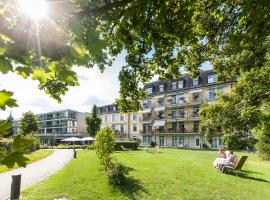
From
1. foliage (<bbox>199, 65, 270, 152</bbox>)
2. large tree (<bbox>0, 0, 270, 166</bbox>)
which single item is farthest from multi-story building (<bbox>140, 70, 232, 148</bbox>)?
large tree (<bbox>0, 0, 270, 166</bbox>)

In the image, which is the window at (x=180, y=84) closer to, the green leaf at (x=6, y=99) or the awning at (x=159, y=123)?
the awning at (x=159, y=123)

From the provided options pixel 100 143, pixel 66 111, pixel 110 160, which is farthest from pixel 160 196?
pixel 66 111

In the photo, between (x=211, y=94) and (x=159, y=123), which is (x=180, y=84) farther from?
(x=159, y=123)

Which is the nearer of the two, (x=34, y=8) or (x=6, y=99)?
(x=6, y=99)

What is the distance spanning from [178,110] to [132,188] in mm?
43765

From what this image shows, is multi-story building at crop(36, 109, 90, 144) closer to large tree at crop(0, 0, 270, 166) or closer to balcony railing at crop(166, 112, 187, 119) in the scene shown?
balcony railing at crop(166, 112, 187, 119)

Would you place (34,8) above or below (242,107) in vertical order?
below

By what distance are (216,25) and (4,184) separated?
39.0 feet

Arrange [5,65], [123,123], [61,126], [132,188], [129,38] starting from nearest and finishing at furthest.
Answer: [5,65] < [129,38] < [132,188] < [123,123] < [61,126]

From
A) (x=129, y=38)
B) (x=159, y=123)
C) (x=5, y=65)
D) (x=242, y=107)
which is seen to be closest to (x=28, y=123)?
(x=159, y=123)

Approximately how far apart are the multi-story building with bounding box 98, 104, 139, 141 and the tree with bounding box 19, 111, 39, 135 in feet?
58.8

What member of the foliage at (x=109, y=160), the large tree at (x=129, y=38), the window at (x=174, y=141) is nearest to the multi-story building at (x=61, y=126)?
the window at (x=174, y=141)

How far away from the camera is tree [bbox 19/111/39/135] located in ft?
174

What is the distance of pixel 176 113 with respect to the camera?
177 feet
